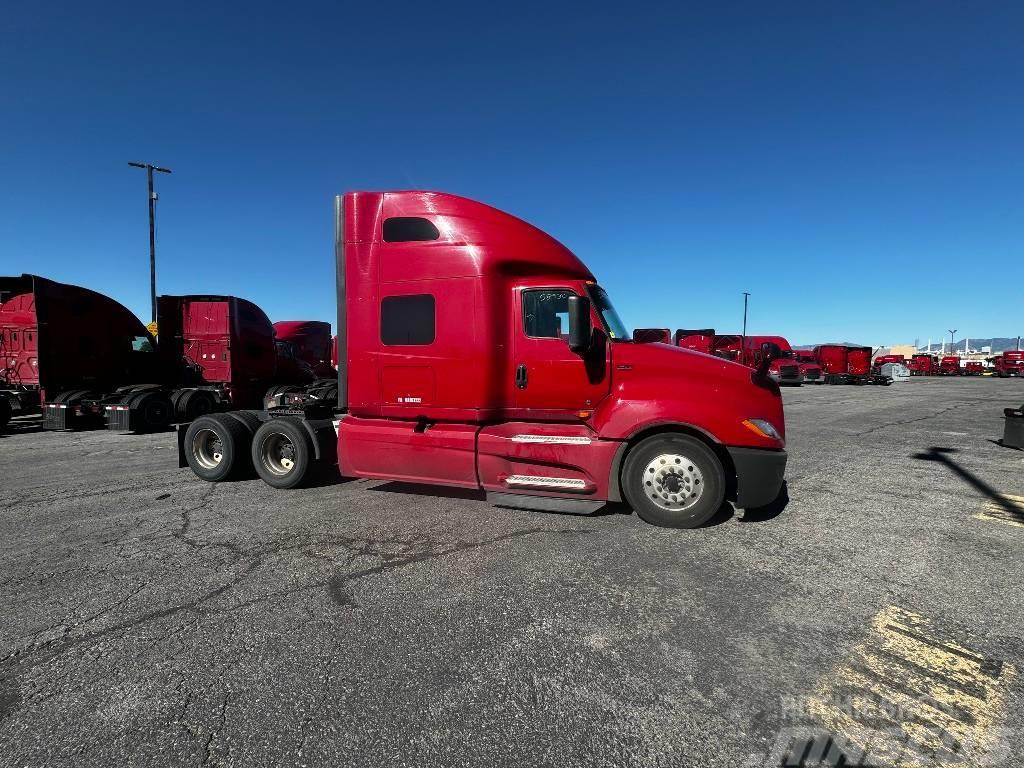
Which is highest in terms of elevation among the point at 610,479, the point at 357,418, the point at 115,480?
the point at 357,418

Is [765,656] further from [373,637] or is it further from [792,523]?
[792,523]

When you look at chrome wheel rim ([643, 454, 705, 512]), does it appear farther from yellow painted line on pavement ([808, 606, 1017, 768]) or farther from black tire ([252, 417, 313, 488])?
black tire ([252, 417, 313, 488])

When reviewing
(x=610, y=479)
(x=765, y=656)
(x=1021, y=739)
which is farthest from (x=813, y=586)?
(x=610, y=479)

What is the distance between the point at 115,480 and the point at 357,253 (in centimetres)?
475

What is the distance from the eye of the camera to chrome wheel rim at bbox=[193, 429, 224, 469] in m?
6.48

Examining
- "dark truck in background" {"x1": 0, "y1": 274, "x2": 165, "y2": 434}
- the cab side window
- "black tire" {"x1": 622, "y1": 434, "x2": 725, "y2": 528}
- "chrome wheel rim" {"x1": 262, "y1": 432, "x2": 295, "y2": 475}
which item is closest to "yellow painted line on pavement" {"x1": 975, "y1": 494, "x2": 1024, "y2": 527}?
"black tire" {"x1": 622, "y1": 434, "x2": 725, "y2": 528}

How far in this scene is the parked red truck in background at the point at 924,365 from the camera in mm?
56469

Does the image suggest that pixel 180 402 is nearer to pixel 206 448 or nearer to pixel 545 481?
pixel 206 448

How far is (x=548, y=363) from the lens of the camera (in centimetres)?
502

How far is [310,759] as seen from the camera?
75.2 inches

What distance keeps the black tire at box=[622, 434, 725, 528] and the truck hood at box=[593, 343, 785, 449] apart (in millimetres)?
193

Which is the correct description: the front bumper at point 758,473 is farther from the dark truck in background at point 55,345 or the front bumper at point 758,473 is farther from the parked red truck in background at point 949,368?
the parked red truck in background at point 949,368

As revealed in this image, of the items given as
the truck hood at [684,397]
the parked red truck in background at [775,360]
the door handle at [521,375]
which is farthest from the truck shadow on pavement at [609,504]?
the parked red truck in background at [775,360]

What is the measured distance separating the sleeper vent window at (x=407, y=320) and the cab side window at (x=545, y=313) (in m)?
1.03
